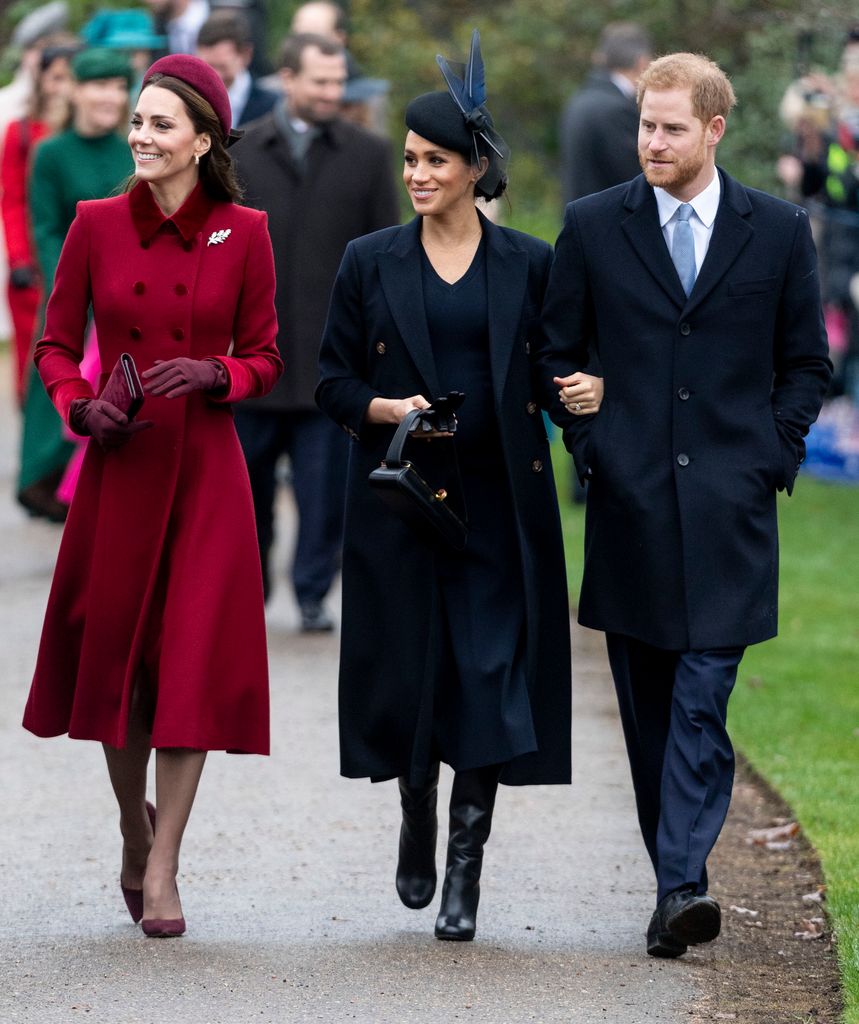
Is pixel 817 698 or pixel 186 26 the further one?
pixel 186 26

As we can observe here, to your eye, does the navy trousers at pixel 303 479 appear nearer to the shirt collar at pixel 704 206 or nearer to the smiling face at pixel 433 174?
the smiling face at pixel 433 174

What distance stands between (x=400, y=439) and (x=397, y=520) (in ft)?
1.49

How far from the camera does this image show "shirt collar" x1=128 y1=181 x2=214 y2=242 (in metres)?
5.42

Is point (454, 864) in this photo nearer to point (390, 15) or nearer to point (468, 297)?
point (468, 297)

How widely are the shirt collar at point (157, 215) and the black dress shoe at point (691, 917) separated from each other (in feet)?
6.21


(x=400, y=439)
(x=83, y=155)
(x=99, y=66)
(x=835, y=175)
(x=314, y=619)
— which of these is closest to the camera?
(x=400, y=439)

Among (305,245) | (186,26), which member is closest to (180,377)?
(305,245)

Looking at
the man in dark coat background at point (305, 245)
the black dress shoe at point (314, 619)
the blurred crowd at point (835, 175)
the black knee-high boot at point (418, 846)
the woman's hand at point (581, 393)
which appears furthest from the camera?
the blurred crowd at point (835, 175)

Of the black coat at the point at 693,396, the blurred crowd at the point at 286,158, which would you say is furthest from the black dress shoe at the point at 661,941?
the blurred crowd at the point at 286,158

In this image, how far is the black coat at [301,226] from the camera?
9227mm

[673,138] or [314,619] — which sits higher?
[673,138]

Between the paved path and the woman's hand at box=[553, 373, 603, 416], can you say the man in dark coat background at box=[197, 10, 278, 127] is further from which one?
the woman's hand at box=[553, 373, 603, 416]

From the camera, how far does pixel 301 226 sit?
923 cm

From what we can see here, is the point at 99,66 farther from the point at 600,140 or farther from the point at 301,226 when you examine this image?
the point at 600,140
